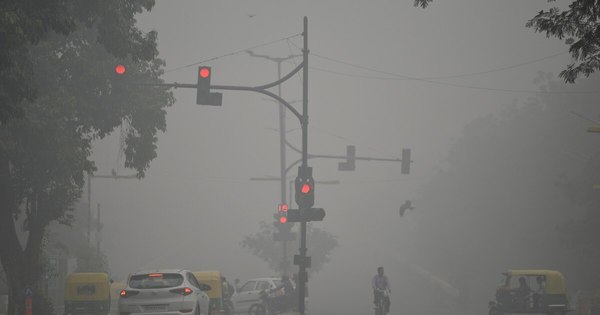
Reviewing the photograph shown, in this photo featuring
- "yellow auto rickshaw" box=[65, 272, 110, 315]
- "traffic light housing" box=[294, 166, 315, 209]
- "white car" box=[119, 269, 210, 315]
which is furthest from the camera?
"yellow auto rickshaw" box=[65, 272, 110, 315]

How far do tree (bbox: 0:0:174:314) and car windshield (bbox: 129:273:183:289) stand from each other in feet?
17.0

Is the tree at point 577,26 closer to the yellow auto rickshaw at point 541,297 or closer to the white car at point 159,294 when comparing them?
the white car at point 159,294

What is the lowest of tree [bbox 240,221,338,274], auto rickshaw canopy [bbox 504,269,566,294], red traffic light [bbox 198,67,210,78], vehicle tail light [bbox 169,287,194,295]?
tree [bbox 240,221,338,274]

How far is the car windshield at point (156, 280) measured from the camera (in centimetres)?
2058

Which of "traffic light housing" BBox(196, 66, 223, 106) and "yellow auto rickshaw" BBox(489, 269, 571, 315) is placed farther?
"yellow auto rickshaw" BBox(489, 269, 571, 315)

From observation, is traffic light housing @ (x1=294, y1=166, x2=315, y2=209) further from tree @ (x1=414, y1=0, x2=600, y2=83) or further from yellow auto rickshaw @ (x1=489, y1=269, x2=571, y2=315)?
tree @ (x1=414, y1=0, x2=600, y2=83)

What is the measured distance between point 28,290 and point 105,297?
173 inches

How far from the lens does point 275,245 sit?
204 ft

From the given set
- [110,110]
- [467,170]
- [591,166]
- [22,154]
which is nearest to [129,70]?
[110,110]

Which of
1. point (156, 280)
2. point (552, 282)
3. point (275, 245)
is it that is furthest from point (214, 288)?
point (275, 245)

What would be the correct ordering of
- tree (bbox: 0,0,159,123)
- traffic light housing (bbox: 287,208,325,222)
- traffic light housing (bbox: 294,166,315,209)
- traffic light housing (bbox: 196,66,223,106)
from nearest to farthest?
tree (bbox: 0,0,159,123) → traffic light housing (bbox: 196,66,223,106) → traffic light housing (bbox: 287,208,325,222) → traffic light housing (bbox: 294,166,315,209)

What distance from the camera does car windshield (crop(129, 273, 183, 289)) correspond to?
67.5 feet

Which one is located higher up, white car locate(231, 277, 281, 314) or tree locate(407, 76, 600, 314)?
tree locate(407, 76, 600, 314)

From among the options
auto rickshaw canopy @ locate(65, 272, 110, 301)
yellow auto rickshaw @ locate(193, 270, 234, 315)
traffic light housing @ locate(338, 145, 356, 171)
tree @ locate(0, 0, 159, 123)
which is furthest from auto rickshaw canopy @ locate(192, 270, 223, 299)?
traffic light housing @ locate(338, 145, 356, 171)
